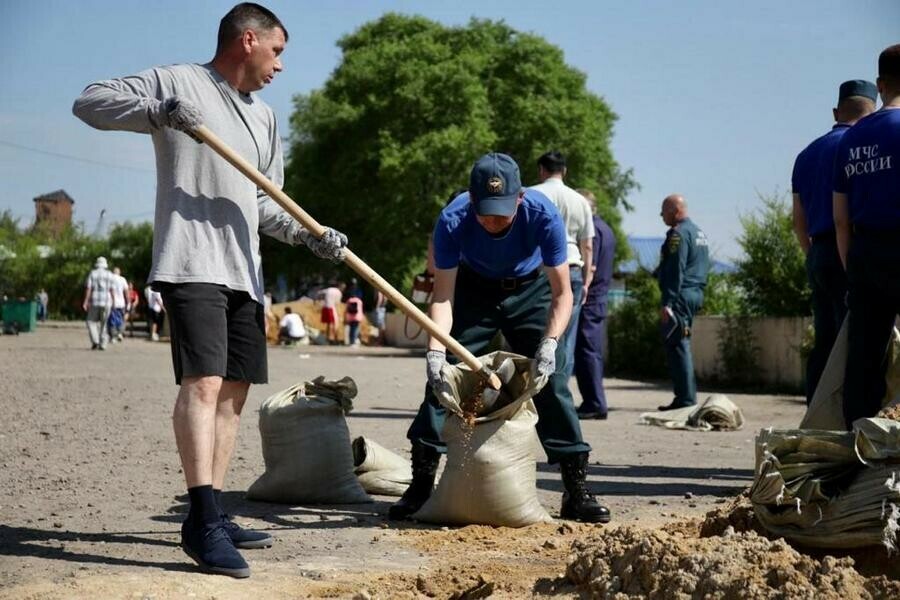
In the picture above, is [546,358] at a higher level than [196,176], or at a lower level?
lower

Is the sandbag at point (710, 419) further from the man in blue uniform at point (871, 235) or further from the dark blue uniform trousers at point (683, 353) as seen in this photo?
the man in blue uniform at point (871, 235)

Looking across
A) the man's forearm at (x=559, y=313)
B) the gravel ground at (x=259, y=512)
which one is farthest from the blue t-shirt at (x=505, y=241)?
the gravel ground at (x=259, y=512)

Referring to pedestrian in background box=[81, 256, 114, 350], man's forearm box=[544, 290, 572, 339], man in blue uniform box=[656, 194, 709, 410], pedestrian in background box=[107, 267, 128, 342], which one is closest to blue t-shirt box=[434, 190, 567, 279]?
man's forearm box=[544, 290, 572, 339]

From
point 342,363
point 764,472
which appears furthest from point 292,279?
point 764,472

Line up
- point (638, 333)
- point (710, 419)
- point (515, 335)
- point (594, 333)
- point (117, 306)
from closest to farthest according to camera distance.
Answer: point (515, 335) → point (710, 419) → point (594, 333) → point (638, 333) → point (117, 306)

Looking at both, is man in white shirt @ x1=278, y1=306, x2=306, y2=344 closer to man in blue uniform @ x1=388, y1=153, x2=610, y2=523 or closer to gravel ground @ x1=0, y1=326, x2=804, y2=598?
gravel ground @ x1=0, y1=326, x2=804, y2=598

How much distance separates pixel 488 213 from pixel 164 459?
10.8 ft

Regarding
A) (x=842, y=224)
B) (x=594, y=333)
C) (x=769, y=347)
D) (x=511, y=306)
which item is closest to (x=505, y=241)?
(x=511, y=306)

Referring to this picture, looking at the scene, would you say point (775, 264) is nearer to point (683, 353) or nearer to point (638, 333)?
point (638, 333)

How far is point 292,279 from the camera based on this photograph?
177ft

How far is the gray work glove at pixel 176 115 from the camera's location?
474 centimetres

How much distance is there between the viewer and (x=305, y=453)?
6301 millimetres

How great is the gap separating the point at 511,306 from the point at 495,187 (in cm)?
69

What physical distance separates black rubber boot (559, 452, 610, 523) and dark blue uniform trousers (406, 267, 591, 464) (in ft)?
0.16
